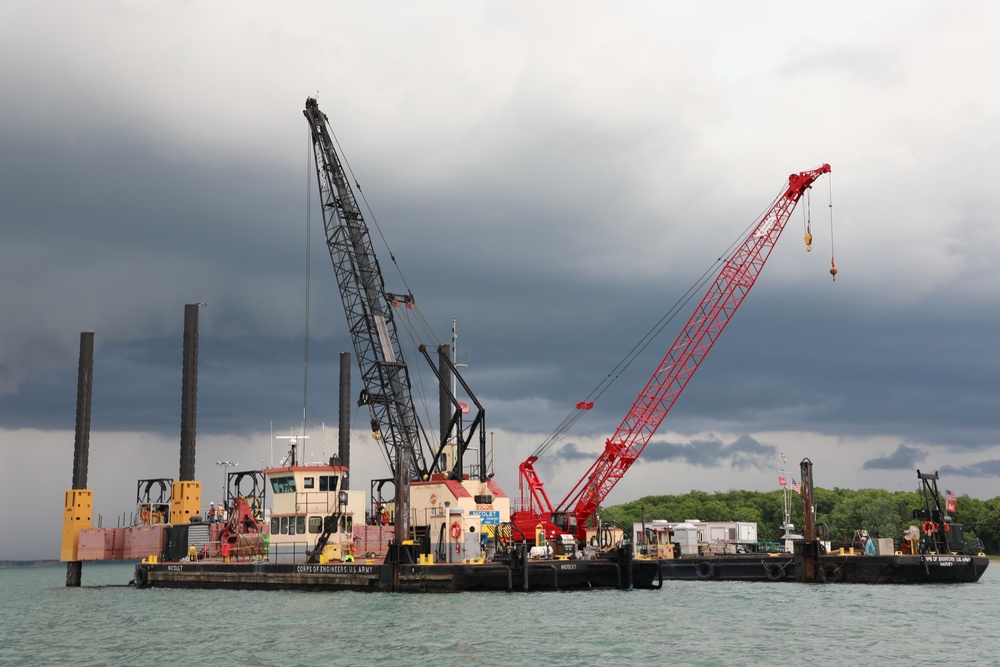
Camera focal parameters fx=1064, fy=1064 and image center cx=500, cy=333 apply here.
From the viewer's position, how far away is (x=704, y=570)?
81875 mm

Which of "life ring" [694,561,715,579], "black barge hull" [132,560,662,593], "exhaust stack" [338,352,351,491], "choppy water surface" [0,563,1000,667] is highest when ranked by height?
"exhaust stack" [338,352,351,491]

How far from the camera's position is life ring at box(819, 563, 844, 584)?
7262cm

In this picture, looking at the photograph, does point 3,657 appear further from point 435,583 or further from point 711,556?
point 711,556

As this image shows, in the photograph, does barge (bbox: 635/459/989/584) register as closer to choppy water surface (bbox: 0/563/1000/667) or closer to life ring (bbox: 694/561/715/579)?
life ring (bbox: 694/561/715/579)

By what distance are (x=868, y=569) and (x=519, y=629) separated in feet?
122

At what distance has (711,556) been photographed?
83812 millimetres

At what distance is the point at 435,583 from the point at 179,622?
13.5 meters

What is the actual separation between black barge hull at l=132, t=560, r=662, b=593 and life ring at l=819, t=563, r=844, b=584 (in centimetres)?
1391

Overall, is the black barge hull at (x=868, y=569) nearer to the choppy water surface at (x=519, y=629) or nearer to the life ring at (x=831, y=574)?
the life ring at (x=831, y=574)

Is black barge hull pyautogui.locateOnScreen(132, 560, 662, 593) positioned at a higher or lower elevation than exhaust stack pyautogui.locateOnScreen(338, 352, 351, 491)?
lower

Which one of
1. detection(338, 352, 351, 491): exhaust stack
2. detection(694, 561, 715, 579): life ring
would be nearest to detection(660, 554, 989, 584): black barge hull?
detection(694, 561, 715, 579): life ring

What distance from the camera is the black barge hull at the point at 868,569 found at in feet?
234

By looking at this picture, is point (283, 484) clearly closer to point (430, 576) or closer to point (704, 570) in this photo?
point (430, 576)

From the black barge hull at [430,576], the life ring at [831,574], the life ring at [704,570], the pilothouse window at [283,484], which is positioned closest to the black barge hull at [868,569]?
the life ring at [831,574]
